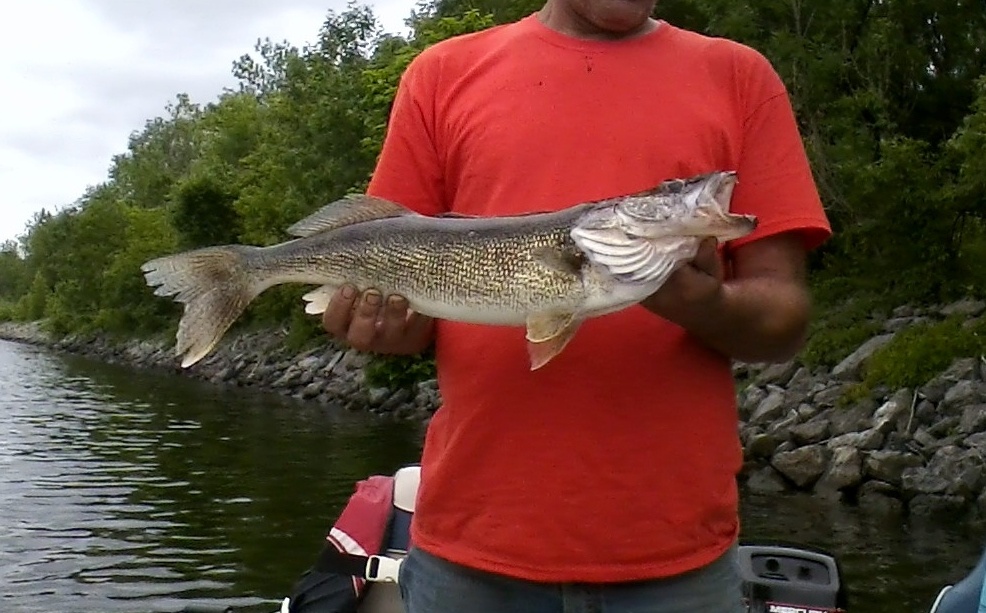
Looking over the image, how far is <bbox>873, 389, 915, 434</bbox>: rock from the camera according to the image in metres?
16.6

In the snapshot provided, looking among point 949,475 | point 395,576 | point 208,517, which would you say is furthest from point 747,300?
point 208,517

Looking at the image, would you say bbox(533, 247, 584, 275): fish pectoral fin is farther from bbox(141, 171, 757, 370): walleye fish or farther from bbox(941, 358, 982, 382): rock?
bbox(941, 358, 982, 382): rock

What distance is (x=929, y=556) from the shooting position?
1264cm

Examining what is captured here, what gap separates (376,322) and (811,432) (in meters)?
15.7

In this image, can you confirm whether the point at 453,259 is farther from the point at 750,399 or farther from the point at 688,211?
the point at 750,399

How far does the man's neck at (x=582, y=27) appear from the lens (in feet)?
8.93

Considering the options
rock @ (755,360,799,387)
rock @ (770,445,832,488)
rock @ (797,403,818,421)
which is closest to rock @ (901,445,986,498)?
rock @ (770,445,832,488)

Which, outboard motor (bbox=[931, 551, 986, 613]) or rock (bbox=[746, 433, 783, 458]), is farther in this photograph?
rock (bbox=[746, 433, 783, 458])

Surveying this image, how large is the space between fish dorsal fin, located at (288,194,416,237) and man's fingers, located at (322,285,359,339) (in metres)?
0.19

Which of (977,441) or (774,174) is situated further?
(977,441)

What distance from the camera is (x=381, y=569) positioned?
4.29 m

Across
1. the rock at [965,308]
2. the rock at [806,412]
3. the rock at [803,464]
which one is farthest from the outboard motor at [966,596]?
the rock at [965,308]

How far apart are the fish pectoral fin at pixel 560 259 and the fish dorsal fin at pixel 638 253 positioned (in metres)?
0.07

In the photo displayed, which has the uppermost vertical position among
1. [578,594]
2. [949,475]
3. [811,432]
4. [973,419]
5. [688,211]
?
[688,211]
